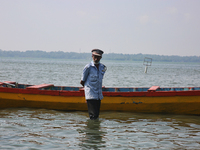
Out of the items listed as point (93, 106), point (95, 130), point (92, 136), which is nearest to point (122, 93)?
point (95, 130)

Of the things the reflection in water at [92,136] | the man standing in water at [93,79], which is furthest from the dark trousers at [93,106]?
the reflection in water at [92,136]

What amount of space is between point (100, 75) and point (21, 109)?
5191 millimetres

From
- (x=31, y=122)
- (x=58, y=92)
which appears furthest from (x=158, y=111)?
(x=31, y=122)

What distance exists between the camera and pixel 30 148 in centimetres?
636

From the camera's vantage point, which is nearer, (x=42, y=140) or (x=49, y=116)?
(x=42, y=140)

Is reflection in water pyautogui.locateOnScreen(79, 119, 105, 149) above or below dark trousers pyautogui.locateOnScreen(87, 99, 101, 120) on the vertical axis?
below

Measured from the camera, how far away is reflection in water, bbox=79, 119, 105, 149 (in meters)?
6.70

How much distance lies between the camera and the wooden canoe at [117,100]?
1038 centimetres

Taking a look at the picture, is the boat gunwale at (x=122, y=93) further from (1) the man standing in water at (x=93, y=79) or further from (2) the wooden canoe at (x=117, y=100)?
(1) the man standing in water at (x=93, y=79)

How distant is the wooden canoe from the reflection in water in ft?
5.91

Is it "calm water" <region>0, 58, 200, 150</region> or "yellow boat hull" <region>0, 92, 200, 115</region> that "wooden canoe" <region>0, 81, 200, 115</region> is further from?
"calm water" <region>0, 58, 200, 150</region>

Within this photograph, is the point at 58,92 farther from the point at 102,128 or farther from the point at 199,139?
the point at 199,139

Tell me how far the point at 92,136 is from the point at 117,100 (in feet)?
11.1

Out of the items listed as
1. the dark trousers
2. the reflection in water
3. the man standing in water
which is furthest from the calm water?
the man standing in water
